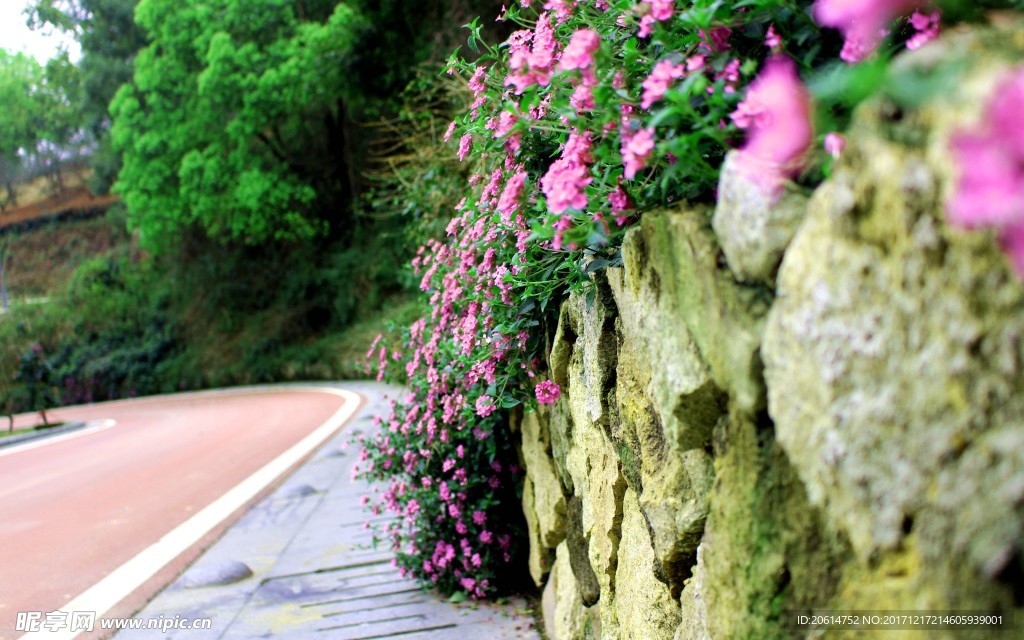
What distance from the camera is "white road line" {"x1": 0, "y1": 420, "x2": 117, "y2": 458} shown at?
12989mm

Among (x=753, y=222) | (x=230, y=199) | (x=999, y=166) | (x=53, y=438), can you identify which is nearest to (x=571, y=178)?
(x=753, y=222)

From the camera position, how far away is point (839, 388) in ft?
3.44

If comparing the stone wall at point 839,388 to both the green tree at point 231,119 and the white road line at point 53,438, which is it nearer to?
the white road line at point 53,438

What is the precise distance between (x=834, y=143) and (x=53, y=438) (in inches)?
642

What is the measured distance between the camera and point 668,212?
160 cm

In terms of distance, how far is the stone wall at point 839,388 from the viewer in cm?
89

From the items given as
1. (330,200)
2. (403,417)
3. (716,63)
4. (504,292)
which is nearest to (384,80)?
(330,200)

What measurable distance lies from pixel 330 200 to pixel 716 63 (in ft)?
84.1

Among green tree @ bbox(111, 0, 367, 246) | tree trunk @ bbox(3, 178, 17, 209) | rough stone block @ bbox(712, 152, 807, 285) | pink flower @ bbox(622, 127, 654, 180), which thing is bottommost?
rough stone block @ bbox(712, 152, 807, 285)

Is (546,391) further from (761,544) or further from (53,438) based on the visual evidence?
(53,438)

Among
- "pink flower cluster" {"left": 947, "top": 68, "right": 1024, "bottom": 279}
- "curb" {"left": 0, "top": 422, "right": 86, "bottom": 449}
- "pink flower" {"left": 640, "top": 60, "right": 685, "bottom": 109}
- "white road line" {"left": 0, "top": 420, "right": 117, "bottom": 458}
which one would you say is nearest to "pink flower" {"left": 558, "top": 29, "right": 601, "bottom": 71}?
"pink flower" {"left": 640, "top": 60, "right": 685, "bottom": 109}

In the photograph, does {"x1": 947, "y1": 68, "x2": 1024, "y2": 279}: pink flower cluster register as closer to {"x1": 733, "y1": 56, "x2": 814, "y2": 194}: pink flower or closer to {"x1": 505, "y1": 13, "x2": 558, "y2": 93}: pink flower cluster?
{"x1": 733, "y1": 56, "x2": 814, "y2": 194}: pink flower

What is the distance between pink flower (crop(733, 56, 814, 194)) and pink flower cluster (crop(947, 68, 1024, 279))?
197 millimetres

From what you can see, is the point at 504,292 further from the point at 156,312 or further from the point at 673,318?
the point at 156,312
